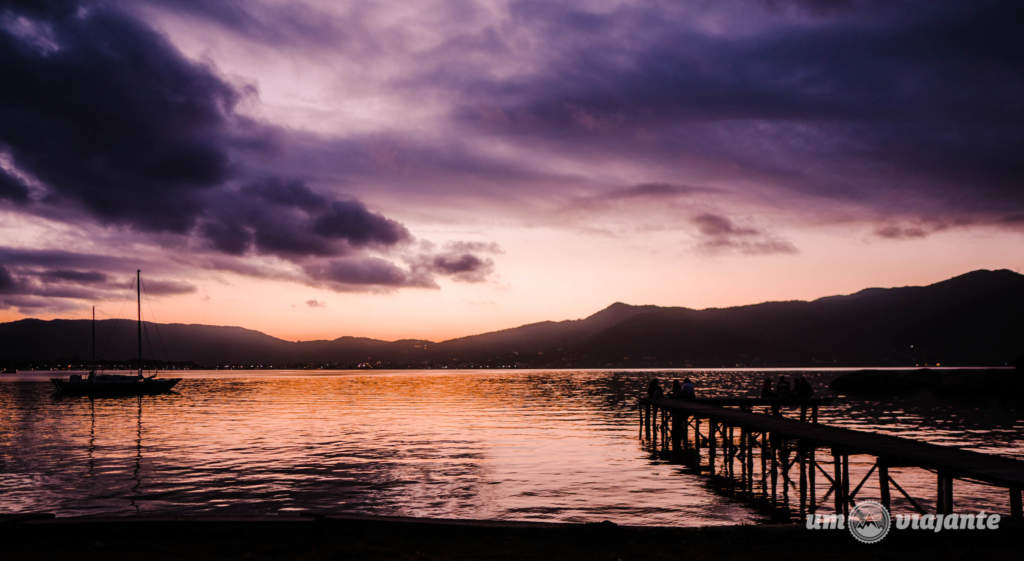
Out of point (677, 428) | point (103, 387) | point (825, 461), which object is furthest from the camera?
point (103, 387)

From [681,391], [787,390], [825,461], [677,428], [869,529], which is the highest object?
[869,529]

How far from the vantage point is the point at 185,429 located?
5966cm

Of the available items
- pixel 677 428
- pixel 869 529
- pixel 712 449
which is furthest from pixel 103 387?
pixel 869 529

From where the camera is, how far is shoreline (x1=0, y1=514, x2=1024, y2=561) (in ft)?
44.4

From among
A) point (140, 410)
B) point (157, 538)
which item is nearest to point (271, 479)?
point (157, 538)

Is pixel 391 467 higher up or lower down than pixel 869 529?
lower down

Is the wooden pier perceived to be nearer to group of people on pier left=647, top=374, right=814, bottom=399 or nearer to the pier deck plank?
the pier deck plank

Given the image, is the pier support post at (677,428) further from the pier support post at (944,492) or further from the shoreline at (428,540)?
the shoreline at (428,540)

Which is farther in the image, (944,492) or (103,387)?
(103,387)

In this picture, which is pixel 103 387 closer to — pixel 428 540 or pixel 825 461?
pixel 825 461

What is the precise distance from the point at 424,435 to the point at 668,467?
73.4 feet

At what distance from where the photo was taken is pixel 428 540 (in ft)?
48.5

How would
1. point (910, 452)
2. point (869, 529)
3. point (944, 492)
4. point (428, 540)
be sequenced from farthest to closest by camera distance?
1. point (910, 452)
2. point (944, 492)
3. point (428, 540)
4. point (869, 529)

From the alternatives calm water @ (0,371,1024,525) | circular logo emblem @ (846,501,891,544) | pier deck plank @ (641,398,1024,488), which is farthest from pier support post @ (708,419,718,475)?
circular logo emblem @ (846,501,891,544)
